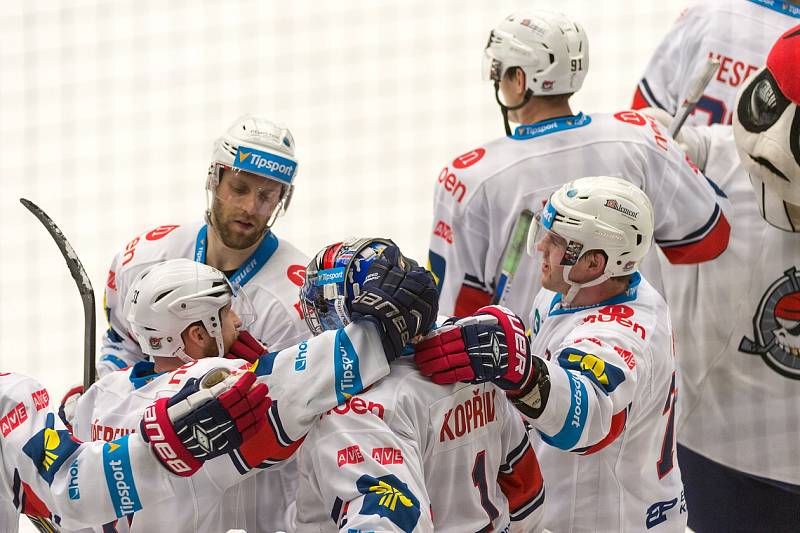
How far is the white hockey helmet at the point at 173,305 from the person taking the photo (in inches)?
101

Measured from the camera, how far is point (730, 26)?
3883 millimetres

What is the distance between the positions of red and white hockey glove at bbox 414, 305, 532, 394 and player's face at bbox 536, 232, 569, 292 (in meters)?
0.42

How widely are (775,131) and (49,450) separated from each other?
2.04 metres

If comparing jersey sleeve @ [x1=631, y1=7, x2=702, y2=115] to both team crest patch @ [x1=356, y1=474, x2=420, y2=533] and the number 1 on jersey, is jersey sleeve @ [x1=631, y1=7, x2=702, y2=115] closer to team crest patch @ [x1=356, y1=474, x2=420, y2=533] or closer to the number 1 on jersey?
the number 1 on jersey

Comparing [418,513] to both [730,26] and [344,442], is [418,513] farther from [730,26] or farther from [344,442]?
[730,26]

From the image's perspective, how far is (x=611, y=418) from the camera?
8.23 feet

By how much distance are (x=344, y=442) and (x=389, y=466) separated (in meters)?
0.11

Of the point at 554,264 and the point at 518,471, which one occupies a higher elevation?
the point at 554,264

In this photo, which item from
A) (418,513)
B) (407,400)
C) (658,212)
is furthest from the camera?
(658,212)

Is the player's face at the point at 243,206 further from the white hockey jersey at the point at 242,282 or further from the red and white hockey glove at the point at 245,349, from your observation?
the red and white hockey glove at the point at 245,349

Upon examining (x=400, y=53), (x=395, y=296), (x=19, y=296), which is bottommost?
(x=19, y=296)

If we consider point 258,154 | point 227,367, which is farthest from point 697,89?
point 227,367

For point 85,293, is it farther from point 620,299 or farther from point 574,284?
point 620,299

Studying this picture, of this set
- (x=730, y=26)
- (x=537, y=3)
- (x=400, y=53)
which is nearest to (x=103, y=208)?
(x=400, y=53)
